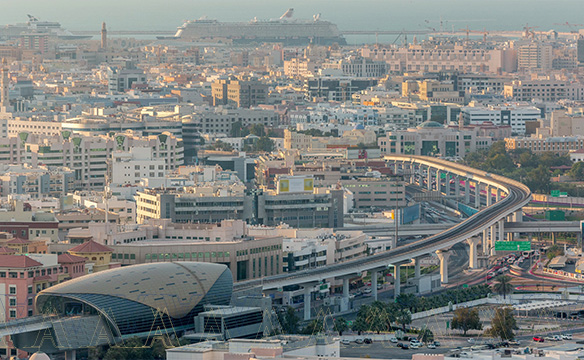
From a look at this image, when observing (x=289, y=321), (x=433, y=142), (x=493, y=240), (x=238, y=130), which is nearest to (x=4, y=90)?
(x=238, y=130)

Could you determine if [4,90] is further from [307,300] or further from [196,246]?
[307,300]

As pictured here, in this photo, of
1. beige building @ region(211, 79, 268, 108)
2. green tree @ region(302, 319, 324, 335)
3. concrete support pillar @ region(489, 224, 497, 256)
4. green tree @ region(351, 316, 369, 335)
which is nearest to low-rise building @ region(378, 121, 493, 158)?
beige building @ region(211, 79, 268, 108)

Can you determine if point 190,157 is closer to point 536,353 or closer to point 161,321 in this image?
point 161,321

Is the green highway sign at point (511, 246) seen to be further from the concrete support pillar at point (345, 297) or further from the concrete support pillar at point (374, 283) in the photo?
the concrete support pillar at point (345, 297)

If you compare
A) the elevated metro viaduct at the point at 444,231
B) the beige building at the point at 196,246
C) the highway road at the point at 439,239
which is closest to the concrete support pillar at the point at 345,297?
the elevated metro viaduct at the point at 444,231

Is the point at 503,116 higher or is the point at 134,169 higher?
the point at 134,169

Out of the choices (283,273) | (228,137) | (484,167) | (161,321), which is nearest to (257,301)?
(161,321)
